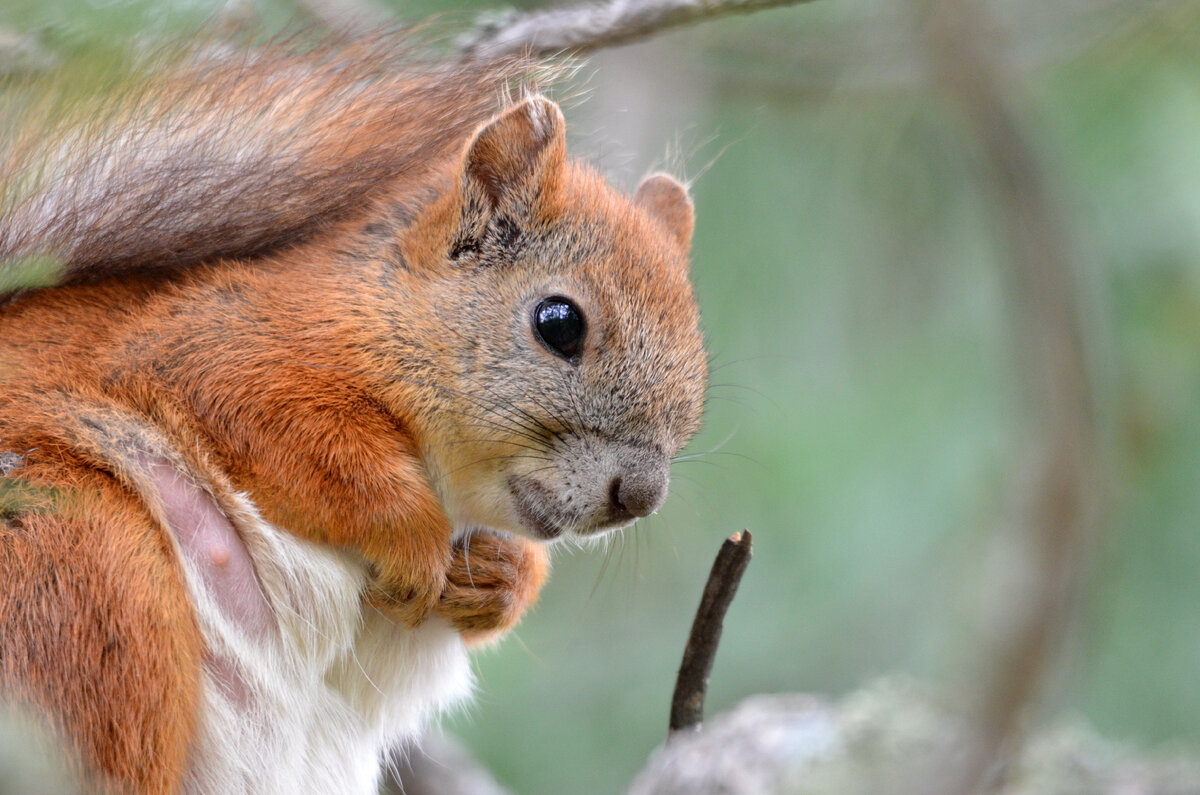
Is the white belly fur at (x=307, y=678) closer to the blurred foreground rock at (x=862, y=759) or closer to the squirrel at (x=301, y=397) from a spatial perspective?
the squirrel at (x=301, y=397)

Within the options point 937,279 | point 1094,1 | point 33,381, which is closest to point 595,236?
point 33,381

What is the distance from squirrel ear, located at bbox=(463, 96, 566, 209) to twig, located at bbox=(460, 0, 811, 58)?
13cm

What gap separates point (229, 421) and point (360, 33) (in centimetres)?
84

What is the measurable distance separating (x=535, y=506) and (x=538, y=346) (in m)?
0.26

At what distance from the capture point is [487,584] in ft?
6.29

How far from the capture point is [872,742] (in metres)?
2.57

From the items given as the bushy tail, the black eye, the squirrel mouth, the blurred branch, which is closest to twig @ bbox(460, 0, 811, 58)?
the bushy tail

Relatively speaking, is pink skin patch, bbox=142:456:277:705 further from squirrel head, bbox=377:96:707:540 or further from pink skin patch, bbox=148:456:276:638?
squirrel head, bbox=377:96:707:540

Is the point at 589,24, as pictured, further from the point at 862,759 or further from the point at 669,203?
the point at 862,759

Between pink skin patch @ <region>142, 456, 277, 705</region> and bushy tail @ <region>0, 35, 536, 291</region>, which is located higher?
bushy tail @ <region>0, 35, 536, 291</region>

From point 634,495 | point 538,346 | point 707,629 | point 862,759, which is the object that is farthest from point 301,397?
point 862,759

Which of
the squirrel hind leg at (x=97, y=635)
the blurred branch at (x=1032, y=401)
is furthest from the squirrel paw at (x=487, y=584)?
the blurred branch at (x=1032, y=401)

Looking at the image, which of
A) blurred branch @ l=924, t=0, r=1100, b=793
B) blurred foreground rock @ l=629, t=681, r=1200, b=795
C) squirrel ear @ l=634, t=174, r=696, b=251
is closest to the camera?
blurred branch @ l=924, t=0, r=1100, b=793

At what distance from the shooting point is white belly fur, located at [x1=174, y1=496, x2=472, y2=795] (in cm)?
172
